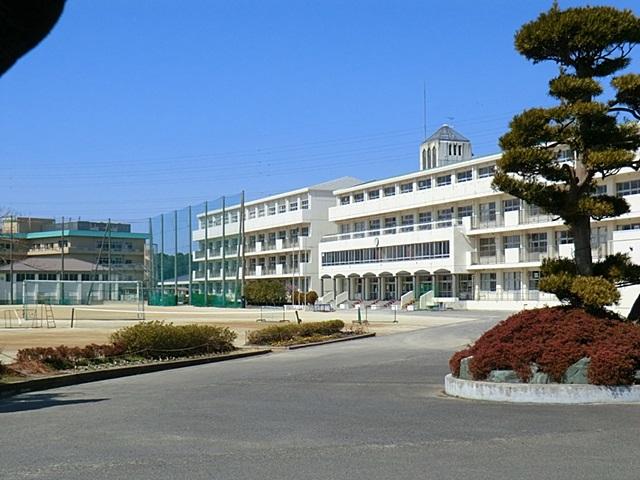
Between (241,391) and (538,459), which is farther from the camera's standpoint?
(241,391)

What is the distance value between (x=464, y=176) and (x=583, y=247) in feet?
190

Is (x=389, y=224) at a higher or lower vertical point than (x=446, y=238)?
higher

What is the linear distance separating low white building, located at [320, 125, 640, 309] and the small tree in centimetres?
3785

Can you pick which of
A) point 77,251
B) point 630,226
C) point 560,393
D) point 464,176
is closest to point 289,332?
point 560,393

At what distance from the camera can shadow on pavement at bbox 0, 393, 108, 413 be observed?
12752 mm

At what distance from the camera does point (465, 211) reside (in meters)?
69.8

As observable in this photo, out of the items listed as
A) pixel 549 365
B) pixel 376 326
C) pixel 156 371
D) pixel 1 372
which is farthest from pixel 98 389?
pixel 376 326

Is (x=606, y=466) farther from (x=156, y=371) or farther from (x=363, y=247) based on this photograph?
(x=363, y=247)

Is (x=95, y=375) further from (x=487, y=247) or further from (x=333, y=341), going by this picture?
(x=487, y=247)

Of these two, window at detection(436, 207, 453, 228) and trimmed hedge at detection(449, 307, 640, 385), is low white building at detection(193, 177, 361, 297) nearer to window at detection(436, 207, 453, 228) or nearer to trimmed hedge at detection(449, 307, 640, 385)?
window at detection(436, 207, 453, 228)

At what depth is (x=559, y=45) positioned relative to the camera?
14242 mm

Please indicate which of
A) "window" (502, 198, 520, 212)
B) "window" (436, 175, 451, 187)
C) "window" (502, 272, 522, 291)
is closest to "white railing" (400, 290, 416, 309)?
"window" (502, 272, 522, 291)

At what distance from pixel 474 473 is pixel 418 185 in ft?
233

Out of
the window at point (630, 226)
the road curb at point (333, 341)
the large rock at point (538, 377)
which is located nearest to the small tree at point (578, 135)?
the large rock at point (538, 377)
